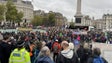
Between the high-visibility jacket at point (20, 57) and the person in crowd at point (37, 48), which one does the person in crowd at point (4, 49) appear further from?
the high-visibility jacket at point (20, 57)

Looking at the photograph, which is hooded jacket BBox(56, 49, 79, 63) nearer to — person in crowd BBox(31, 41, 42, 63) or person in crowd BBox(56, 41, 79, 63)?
person in crowd BBox(56, 41, 79, 63)

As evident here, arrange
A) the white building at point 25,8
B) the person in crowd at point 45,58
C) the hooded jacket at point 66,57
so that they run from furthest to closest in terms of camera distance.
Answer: the white building at point 25,8
the hooded jacket at point 66,57
the person in crowd at point 45,58

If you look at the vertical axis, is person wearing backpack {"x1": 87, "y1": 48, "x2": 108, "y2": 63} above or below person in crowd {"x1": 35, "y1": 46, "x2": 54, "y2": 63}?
below

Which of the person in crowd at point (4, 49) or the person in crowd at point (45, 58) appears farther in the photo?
the person in crowd at point (4, 49)

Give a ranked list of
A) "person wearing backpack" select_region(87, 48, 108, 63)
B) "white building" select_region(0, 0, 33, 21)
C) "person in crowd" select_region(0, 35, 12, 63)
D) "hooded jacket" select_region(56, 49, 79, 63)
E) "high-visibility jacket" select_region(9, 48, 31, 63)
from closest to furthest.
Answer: "person wearing backpack" select_region(87, 48, 108, 63) → "hooded jacket" select_region(56, 49, 79, 63) → "high-visibility jacket" select_region(9, 48, 31, 63) → "person in crowd" select_region(0, 35, 12, 63) → "white building" select_region(0, 0, 33, 21)

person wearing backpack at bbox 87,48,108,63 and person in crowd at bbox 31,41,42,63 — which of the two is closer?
person wearing backpack at bbox 87,48,108,63

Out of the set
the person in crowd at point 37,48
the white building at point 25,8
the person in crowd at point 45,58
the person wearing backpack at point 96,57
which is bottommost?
the white building at point 25,8

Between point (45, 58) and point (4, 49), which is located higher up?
point (45, 58)

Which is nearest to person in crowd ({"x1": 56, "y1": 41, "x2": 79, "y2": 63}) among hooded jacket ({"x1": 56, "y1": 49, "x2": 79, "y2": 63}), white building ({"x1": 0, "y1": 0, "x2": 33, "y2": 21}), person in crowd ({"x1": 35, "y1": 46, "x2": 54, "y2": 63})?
hooded jacket ({"x1": 56, "y1": 49, "x2": 79, "y2": 63})

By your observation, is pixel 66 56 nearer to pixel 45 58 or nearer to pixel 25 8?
pixel 45 58

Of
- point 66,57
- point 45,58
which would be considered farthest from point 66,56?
point 45,58

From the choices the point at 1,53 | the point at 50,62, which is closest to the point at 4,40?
the point at 1,53

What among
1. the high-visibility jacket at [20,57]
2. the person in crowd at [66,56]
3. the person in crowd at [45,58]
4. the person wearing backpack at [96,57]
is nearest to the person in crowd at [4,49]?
the high-visibility jacket at [20,57]

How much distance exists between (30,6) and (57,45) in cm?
16055
